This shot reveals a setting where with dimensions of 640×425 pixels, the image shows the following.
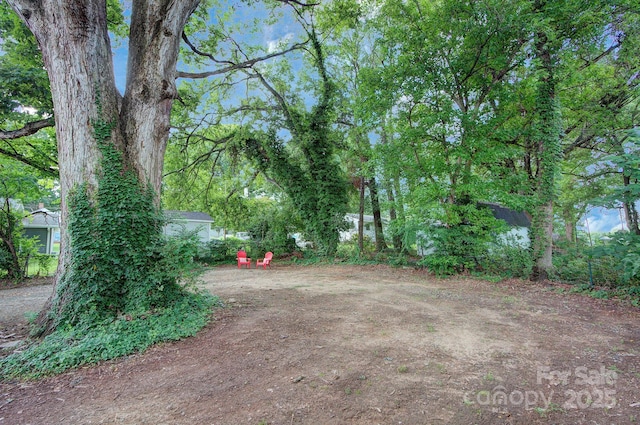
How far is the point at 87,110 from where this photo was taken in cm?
421

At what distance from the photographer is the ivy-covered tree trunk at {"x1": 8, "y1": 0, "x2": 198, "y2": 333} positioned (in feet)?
13.5

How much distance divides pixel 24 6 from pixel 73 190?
261cm

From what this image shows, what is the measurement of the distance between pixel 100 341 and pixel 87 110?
3061 millimetres

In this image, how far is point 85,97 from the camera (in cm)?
422

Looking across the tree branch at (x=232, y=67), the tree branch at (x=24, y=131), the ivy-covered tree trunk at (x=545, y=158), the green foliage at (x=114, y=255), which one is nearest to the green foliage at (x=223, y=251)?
the tree branch at (x=232, y=67)

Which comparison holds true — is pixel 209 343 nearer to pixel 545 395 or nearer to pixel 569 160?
pixel 545 395

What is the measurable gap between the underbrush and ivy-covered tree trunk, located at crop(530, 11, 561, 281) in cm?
802

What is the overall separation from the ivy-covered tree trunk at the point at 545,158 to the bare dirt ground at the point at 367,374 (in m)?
2.85

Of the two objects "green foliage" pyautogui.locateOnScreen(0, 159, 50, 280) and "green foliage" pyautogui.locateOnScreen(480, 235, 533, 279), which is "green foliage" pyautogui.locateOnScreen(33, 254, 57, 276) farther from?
"green foliage" pyautogui.locateOnScreen(480, 235, 533, 279)

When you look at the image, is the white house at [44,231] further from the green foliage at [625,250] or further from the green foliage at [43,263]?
the green foliage at [625,250]

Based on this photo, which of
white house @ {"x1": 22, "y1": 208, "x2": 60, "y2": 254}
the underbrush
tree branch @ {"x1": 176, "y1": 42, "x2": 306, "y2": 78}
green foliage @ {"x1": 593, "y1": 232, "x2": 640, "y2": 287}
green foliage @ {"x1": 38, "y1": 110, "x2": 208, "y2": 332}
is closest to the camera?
the underbrush

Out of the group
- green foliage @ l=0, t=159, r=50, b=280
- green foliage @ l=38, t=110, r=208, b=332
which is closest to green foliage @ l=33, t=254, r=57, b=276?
green foliage @ l=0, t=159, r=50, b=280

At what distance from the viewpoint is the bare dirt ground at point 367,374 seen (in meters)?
2.20

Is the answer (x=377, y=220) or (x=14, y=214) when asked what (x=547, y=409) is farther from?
(x=14, y=214)
